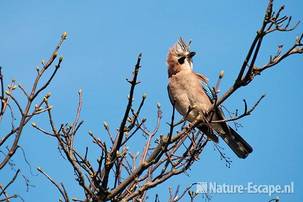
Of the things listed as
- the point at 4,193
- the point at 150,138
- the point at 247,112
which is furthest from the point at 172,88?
the point at 4,193

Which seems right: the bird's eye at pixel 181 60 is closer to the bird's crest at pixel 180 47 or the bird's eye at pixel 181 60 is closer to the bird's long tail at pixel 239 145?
the bird's crest at pixel 180 47

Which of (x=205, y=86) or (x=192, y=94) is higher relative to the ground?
(x=205, y=86)

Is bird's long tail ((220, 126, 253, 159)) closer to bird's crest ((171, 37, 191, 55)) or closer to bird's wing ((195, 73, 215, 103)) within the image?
bird's wing ((195, 73, 215, 103))

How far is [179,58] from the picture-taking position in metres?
7.82

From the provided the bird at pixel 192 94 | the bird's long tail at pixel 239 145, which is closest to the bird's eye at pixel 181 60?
the bird at pixel 192 94

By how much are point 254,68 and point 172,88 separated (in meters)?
3.61

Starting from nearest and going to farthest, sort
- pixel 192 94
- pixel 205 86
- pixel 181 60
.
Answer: pixel 192 94 < pixel 205 86 < pixel 181 60

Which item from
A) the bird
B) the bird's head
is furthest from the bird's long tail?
the bird's head

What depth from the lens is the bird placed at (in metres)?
6.52

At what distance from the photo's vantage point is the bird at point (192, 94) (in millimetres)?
6523

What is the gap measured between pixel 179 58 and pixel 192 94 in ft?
3.57

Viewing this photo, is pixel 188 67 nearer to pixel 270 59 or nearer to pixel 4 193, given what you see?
pixel 270 59

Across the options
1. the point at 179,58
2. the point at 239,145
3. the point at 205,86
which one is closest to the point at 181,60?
the point at 179,58

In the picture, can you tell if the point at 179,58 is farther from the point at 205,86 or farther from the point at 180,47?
the point at 205,86
